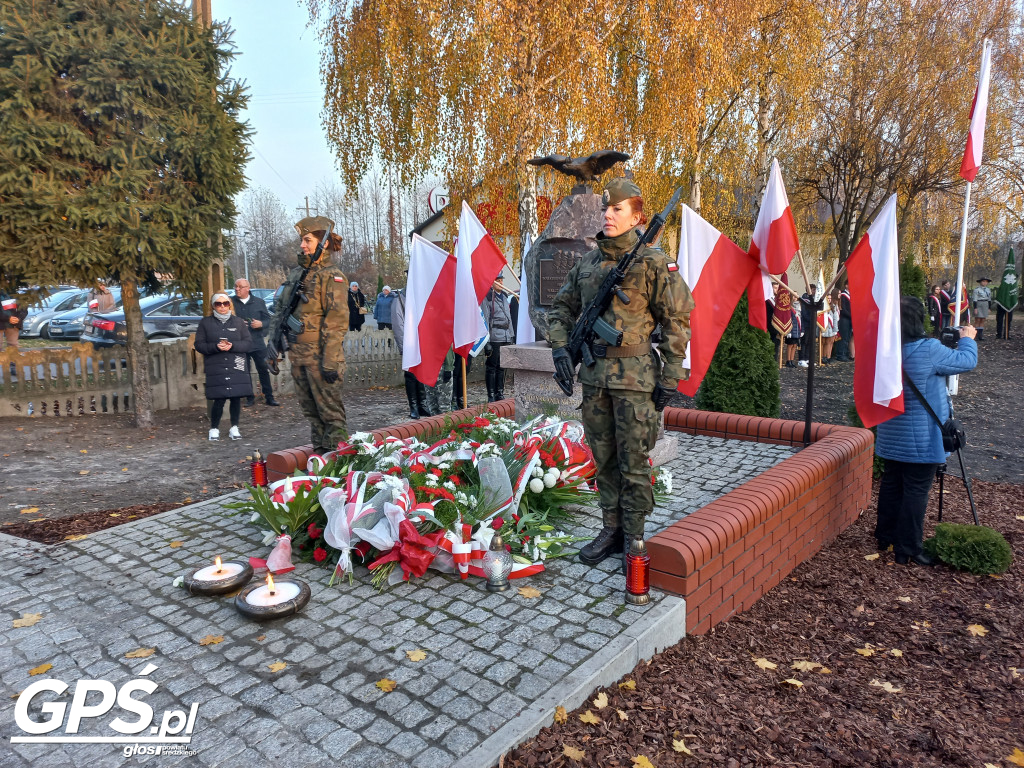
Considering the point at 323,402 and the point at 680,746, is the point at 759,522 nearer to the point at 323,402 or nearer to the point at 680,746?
the point at 680,746

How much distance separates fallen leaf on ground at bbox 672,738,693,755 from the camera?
2666 mm

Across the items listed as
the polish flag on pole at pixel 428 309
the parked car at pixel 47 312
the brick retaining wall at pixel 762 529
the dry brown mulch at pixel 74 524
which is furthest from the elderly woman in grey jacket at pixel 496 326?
the parked car at pixel 47 312

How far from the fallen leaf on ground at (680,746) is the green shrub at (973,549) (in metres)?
2.99

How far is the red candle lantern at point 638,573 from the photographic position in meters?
3.53

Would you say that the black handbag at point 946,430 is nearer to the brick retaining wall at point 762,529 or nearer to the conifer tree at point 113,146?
the brick retaining wall at point 762,529

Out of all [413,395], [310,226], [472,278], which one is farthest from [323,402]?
[413,395]

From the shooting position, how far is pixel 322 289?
6008 millimetres

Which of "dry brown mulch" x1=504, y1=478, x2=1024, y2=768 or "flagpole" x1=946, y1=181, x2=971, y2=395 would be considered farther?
"flagpole" x1=946, y1=181, x2=971, y2=395

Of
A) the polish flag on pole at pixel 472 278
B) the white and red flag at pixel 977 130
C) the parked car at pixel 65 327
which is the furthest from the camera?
the parked car at pixel 65 327

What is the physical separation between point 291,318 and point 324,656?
348 cm

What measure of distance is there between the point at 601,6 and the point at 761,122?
23.2ft

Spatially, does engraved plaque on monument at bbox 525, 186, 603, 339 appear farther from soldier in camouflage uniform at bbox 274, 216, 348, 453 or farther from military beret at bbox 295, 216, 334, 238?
military beret at bbox 295, 216, 334, 238

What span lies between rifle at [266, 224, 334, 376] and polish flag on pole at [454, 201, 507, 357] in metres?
1.25

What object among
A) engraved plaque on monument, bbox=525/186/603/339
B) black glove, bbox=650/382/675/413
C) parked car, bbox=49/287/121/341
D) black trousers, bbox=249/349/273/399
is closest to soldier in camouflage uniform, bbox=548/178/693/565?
black glove, bbox=650/382/675/413
